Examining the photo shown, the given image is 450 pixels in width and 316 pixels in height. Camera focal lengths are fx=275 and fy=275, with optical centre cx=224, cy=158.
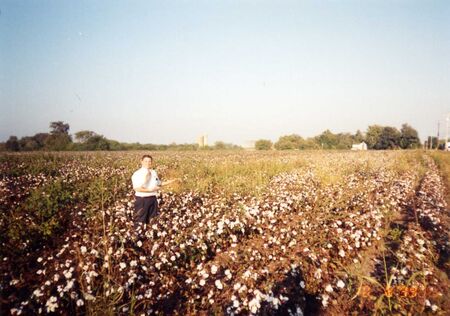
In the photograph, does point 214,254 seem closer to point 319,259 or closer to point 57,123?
point 319,259

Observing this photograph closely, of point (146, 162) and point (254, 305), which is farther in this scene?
point (146, 162)

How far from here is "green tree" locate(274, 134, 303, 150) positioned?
236 feet

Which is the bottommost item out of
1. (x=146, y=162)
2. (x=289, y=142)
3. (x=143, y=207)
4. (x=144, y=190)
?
(x=143, y=207)

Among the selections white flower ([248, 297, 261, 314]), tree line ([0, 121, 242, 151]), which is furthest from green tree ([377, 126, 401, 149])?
white flower ([248, 297, 261, 314])

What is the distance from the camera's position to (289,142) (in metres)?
74.1

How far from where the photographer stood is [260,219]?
669cm

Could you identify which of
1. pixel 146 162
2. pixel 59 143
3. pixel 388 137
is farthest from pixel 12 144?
pixel 388 137

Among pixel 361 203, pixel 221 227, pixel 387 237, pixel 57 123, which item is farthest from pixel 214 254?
pixel 57 123

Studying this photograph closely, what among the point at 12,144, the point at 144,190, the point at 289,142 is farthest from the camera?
the point at 289,142

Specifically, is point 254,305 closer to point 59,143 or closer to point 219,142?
point 59,143

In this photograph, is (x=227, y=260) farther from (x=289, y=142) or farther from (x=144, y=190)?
(x=289, y=142)
